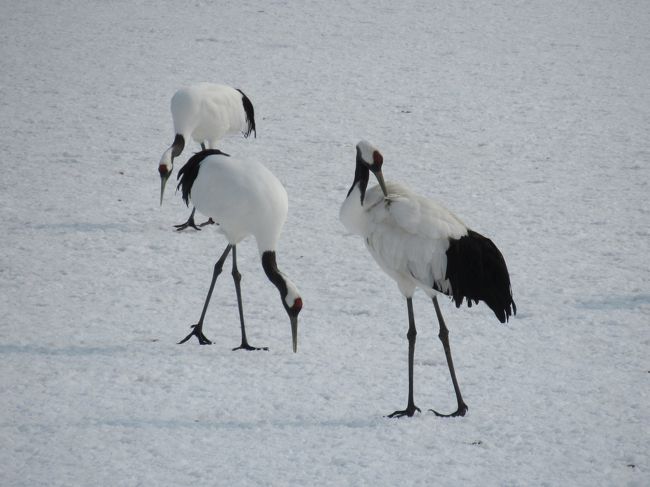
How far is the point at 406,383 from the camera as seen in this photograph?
459 cm

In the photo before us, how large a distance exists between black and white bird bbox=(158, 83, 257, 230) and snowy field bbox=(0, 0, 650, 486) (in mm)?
547

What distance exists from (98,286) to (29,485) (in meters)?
2.26

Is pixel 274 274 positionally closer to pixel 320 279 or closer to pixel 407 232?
pixel 407 232

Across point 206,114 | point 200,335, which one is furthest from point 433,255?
point 206,114

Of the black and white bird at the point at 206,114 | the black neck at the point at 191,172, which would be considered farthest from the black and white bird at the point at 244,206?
the black and white bird at the point at 206,114

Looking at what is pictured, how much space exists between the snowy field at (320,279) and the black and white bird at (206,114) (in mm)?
547

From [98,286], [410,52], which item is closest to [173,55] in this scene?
[410,52]

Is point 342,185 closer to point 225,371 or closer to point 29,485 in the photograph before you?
point 225,371

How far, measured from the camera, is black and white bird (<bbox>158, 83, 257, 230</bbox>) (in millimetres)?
7230

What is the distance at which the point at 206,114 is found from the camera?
7.39m

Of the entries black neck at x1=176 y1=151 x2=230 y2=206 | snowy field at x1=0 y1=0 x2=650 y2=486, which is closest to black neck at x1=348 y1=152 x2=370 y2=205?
snowy field at x1=0 y1=0 x2=650 y2=486

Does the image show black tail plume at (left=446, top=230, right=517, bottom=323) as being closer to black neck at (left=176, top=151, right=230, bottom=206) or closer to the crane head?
the crane head

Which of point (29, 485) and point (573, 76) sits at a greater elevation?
point (573, 76)

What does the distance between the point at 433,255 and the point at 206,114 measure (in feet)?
11.9
